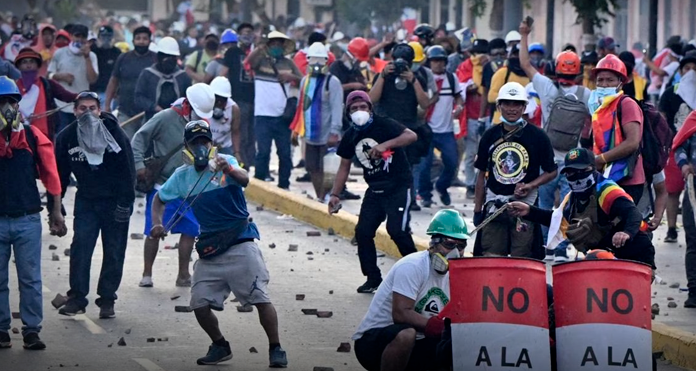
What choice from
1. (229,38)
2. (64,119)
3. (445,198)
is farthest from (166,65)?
(229,38)

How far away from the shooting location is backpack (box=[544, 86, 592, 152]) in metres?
14.6

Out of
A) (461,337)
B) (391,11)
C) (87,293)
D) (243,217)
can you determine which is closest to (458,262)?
(461,337)

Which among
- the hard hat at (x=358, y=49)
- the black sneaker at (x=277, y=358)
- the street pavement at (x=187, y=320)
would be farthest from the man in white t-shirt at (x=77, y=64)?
the black sneaker at (x=277, y=358)

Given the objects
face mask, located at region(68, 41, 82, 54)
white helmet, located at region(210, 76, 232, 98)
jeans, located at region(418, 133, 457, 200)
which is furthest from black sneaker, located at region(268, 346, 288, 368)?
face mask, located at region(68, 41, 82, 54)

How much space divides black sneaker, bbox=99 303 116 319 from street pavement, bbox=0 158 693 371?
0.05 m

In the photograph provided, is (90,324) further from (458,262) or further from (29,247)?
(458,262)

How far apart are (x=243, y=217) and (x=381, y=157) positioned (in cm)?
262

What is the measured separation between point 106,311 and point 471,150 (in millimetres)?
8126

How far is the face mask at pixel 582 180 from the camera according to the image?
10.4m

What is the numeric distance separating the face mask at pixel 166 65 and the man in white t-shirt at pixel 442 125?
267 centimetres

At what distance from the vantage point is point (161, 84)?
1816cm

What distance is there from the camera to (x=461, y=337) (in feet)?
28.6

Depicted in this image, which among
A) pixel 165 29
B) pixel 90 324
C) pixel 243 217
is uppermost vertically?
pixel 165 29

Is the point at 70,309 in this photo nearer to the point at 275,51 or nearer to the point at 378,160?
the point at 378,160
